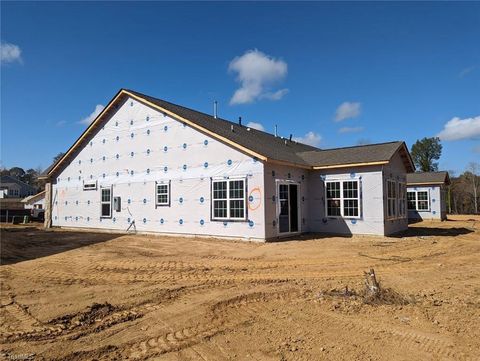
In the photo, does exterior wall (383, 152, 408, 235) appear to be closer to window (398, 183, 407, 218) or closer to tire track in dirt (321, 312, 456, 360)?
window (398, 183, 407, 218)

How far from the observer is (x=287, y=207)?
16.5m

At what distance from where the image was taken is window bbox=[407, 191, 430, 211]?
29.6 metres

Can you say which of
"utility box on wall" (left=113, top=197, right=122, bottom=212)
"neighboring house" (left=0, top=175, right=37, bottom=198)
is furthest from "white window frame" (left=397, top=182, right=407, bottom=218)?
"neighboring house" (left=0, top=175, right=37, bottom=198)

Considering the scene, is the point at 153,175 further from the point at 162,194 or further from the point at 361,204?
the point at 361,204

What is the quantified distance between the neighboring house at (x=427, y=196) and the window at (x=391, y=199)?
42.1 feet

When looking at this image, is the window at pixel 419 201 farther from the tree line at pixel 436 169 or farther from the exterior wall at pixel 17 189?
the exterior wall at pixel 17 189

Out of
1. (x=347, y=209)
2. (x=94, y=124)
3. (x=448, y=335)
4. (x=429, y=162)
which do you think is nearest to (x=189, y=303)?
(x=448, y=335)

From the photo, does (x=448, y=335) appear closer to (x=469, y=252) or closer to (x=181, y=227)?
(x=469, y=252)

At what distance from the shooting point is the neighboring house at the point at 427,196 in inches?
1142

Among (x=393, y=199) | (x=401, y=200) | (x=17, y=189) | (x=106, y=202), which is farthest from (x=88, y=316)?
(x=17, y=189)

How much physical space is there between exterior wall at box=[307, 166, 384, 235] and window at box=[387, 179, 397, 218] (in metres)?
1.32

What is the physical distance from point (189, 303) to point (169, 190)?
1207 centimetres

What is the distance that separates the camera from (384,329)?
505cm

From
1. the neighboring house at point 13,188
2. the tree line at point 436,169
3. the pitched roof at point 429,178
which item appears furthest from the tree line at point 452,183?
the neighboring house at point 13,188
